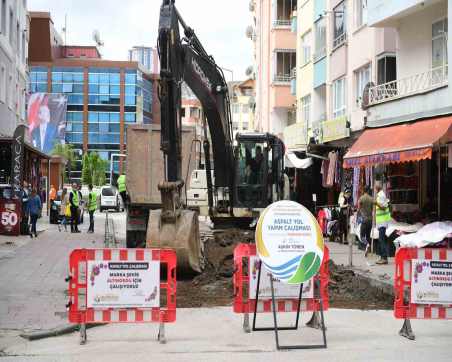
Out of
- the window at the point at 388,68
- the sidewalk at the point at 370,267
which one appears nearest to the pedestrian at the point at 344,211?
the sidewalk at the point at 370,267

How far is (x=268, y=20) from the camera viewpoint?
46031 mm

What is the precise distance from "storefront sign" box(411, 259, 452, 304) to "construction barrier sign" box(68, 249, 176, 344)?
3.00 metres

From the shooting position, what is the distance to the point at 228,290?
1273cm

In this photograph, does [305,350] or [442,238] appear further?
[442,238]

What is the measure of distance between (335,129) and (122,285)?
1921 centimetres

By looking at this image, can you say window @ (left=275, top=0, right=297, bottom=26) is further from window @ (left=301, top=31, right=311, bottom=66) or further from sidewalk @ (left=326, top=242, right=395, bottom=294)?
sidewalk @ (left=326, top=242, right=395, bottom=294)

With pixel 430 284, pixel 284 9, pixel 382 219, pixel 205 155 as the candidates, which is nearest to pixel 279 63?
pixel 284 9

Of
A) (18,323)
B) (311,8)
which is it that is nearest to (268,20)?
(311,8)

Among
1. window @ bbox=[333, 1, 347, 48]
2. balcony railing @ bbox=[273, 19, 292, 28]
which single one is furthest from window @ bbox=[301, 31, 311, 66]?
balcony railing @ bbox=[273, 19, 292, 28]

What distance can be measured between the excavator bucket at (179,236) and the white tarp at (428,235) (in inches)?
215

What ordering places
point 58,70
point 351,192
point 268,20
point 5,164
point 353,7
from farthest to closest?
point 58,70 < point 268,20 < point 5,164 < point 353,7 < point 351,192

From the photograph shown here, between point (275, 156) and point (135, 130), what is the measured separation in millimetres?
4080

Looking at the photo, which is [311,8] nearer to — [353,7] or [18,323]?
[353,7]

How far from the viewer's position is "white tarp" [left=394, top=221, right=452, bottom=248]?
53.8 feet
